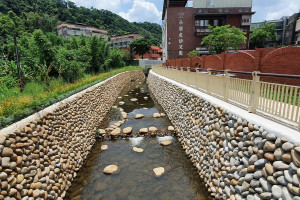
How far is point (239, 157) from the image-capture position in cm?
402

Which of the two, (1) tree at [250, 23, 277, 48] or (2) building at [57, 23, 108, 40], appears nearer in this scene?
(1) tree at [250, 23, 277, 48]

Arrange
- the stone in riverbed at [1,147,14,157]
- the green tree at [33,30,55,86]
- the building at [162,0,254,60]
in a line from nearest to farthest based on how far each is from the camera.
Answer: the stone in riverbed at [1,147,14,157], the green tree at [33,30,55,86], the building at [162,0,254,60]

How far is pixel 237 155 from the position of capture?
13.5ft

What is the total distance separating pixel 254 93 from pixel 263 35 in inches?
2218

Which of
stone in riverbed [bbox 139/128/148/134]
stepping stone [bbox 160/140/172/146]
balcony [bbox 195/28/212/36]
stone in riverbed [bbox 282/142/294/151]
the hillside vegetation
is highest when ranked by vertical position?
the hillside vegetation

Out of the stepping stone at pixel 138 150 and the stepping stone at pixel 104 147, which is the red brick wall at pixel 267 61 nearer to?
the stepping stone at pixel 138 150

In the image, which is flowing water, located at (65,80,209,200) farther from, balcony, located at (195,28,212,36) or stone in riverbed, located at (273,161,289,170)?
balcony, located at (195,28,212,36)

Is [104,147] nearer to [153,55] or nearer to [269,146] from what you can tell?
[269,146]

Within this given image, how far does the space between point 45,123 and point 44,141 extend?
2.15 ft

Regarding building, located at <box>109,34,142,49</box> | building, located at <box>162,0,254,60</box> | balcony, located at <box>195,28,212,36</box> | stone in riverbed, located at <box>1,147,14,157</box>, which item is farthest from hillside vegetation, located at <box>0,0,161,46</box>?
stone in riverbed, located at <box>1,147,14,157</box>

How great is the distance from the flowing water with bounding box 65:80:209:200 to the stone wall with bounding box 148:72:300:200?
1.83ft

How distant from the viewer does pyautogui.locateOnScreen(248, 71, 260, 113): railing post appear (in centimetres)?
428

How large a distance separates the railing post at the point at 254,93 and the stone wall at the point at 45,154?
18.1 feet

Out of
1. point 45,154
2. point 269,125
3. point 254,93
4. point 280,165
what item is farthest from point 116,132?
point 280,165
